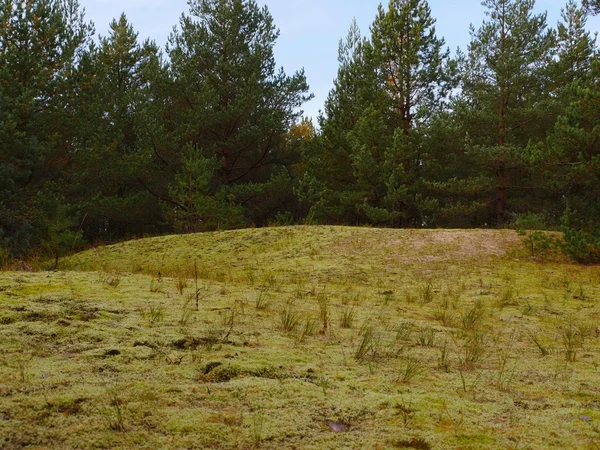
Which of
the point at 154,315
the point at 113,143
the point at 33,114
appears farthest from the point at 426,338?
the point at 113,143

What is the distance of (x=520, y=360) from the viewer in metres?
4.04

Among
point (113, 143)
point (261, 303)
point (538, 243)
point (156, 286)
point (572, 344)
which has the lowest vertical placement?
point (572, 344)

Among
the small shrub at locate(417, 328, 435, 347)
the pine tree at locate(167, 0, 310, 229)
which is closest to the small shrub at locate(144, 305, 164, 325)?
the small shrub at locate(417, 328, 435, 347)

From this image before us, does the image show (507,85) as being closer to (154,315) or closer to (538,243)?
(538,243)

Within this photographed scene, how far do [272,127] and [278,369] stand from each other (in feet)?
66.8

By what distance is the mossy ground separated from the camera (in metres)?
2.30

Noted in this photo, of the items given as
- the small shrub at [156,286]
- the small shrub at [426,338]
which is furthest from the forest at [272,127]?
the small shrub at [426,338]

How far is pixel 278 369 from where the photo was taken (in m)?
3.21

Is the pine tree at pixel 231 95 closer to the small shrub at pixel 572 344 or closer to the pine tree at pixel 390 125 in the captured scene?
the pine tree at pixel 390 125

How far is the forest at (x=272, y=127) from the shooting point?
18844mm

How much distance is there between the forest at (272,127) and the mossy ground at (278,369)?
13546 mm

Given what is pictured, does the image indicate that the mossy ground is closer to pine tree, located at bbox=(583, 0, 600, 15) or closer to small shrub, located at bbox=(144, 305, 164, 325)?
small shrub, located at bbox=(144, 305, 164, 325)

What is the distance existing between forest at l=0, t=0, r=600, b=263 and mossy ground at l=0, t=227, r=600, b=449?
13.5 meters

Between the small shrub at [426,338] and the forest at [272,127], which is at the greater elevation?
the forest at [272,127]
